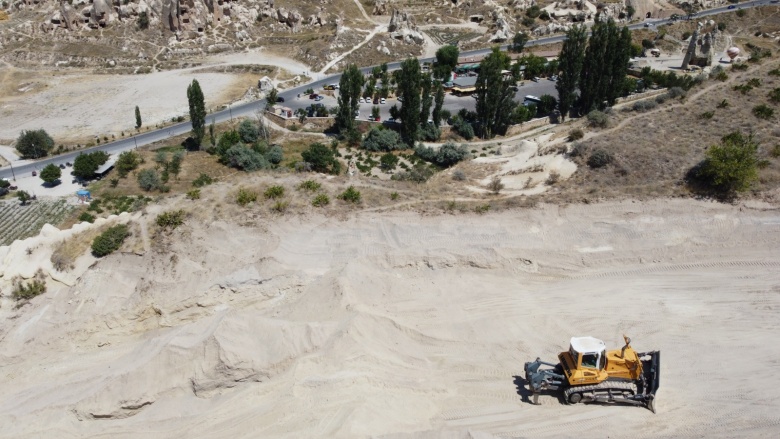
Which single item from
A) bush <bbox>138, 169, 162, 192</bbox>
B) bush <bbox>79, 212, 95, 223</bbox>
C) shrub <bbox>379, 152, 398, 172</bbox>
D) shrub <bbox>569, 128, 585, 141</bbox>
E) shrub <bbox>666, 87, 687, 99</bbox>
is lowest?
bush <bbox>79, 212, 95, 223</bbox>

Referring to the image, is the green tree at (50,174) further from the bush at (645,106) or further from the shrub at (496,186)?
the bush at (645,106)

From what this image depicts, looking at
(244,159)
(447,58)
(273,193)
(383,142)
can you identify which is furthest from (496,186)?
(447,58)

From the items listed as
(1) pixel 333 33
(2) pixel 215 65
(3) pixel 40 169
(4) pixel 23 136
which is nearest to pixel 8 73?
(2) pixel 215 65

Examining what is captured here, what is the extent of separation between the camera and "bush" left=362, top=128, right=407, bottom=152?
2500 inches

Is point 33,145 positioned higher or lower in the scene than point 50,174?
higher

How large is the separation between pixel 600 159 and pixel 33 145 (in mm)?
66672

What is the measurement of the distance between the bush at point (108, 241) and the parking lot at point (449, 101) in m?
50.3

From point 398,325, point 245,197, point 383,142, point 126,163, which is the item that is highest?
point 245,197

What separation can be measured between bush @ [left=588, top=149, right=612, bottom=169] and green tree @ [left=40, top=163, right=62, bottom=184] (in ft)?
182

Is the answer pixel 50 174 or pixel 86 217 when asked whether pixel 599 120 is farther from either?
pixel 50 174

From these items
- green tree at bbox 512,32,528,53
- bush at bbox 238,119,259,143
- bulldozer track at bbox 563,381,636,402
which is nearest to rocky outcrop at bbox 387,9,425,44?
green tree at bbox 512,32,528,53

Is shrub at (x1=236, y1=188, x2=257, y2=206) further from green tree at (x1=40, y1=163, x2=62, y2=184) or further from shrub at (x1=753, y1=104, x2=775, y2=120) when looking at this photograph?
shrub at (x1=753, y1=104, x2=775, y2=120)

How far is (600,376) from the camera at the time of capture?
20312mm

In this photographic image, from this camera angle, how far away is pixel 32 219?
5084cm
